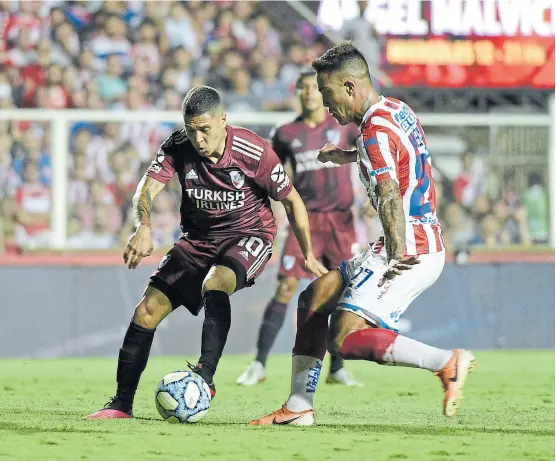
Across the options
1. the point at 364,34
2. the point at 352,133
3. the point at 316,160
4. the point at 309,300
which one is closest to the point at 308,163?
the point at 316,160

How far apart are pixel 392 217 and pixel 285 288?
4221mm

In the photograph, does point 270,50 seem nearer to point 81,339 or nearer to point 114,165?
point 114,165

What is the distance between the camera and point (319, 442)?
6.07 meters

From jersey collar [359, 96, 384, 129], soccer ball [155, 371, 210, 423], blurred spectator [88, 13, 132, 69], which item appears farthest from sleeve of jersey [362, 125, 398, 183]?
blurred spectator [88, 13, 132, 69]

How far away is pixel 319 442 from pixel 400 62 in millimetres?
10766

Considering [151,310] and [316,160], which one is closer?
[151,310]

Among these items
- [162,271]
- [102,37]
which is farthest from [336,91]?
[102,37]

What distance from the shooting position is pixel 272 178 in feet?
24.2

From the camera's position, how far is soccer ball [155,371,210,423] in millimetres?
6676

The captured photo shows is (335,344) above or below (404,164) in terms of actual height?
below

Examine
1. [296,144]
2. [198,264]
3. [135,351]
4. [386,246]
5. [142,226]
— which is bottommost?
[135,351]

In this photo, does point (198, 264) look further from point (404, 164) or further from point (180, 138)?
point (404, 164)

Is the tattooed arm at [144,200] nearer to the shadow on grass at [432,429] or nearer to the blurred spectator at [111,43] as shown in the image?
the shadow on grass at [432,429]

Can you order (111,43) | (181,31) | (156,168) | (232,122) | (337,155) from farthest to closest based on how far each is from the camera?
(181,31), (111,43), (232,122), (156,168), (337,155)
